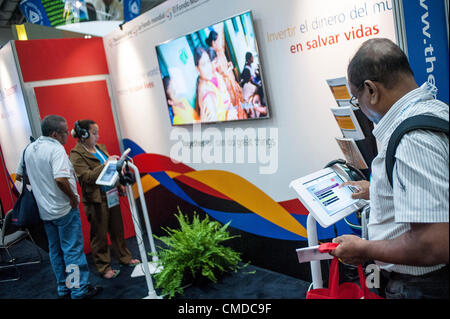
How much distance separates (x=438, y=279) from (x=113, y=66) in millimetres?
4486

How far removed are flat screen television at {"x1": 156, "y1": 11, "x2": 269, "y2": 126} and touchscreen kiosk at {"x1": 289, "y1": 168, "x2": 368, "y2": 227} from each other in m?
1.40

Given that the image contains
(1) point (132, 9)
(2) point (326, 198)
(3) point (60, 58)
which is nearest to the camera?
(2) point (326, 198)

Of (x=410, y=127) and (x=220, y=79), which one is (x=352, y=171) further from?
(x=220, y=79)

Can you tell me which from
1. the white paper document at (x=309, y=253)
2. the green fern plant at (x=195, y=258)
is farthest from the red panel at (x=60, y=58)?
the white paper document at (x=309, y=253)

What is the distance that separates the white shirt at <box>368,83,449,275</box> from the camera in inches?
35.8

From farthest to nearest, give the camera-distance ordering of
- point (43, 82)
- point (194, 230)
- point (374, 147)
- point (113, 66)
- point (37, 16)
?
1. point (37, 16)
2. point (113, 66)
3. point (43, 82)
4. point (194, 230)
5. point (374, 147)

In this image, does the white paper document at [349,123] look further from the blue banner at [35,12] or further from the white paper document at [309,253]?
the blue banner at [35,12]

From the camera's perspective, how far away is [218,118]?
3375 mm

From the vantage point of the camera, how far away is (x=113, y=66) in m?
4.74

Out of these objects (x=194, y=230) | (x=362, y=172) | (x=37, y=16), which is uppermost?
(x=37, y=16)

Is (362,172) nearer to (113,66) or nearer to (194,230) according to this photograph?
(194,230)

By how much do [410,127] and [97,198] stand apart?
3.35 m

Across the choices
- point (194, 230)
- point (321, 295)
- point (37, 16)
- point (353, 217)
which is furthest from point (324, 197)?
point (37, 16)

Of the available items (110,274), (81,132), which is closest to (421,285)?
(81,132)
